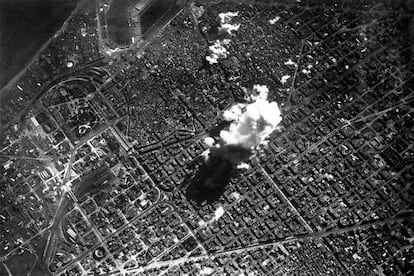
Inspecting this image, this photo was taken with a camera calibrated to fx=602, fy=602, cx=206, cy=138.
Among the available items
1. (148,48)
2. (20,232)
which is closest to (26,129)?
(20,232)

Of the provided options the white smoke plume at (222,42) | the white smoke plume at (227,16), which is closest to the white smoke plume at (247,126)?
the white smoke plume at (222,42)

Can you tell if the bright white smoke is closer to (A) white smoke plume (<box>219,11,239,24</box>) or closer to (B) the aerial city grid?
(B) the aerial city grid

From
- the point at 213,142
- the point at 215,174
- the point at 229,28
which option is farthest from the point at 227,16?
the point at 215,174

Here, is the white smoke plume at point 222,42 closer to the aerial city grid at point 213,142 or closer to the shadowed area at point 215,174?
the aerial city grid at point 213,142

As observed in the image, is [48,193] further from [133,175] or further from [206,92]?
[206,92]

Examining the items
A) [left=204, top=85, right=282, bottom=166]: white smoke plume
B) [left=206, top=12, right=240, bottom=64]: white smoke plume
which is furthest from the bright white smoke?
[left=206, top=12, right=240, bottom=64]: white smoke plume

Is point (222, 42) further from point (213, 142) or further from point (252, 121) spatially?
point (213, 142)
